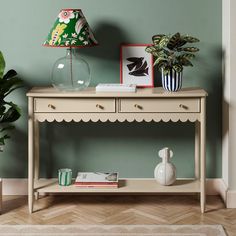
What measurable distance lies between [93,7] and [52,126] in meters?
0.91

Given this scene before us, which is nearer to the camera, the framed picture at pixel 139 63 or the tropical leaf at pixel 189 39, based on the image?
the tropical leaf at pixel 189 39

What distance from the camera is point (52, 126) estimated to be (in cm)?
466

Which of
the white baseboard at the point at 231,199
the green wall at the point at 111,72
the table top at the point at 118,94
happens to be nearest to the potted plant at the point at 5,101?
the table top at the point at 118,94

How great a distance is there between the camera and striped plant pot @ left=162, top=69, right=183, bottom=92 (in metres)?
4.27

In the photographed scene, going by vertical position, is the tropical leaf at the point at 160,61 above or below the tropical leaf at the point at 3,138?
above

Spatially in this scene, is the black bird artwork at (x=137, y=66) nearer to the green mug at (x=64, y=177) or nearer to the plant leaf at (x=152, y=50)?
the plant leaf at (x=152, y=50)

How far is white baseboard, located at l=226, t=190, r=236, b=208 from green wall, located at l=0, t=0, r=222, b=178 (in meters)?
0.31

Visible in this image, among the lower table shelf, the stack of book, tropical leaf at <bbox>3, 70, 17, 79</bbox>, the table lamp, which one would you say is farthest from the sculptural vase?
tropical leaf at <bbox>3, 70, 17, 79</bbox>

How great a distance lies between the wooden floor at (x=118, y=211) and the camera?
163 inches

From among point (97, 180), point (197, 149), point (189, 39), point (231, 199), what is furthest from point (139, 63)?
point (231, 199)

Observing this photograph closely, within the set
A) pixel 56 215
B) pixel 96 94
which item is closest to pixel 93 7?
pixel 96 94

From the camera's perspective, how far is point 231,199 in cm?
440

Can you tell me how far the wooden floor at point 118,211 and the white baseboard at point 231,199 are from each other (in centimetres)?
6

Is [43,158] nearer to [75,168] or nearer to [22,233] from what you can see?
[75,168]
